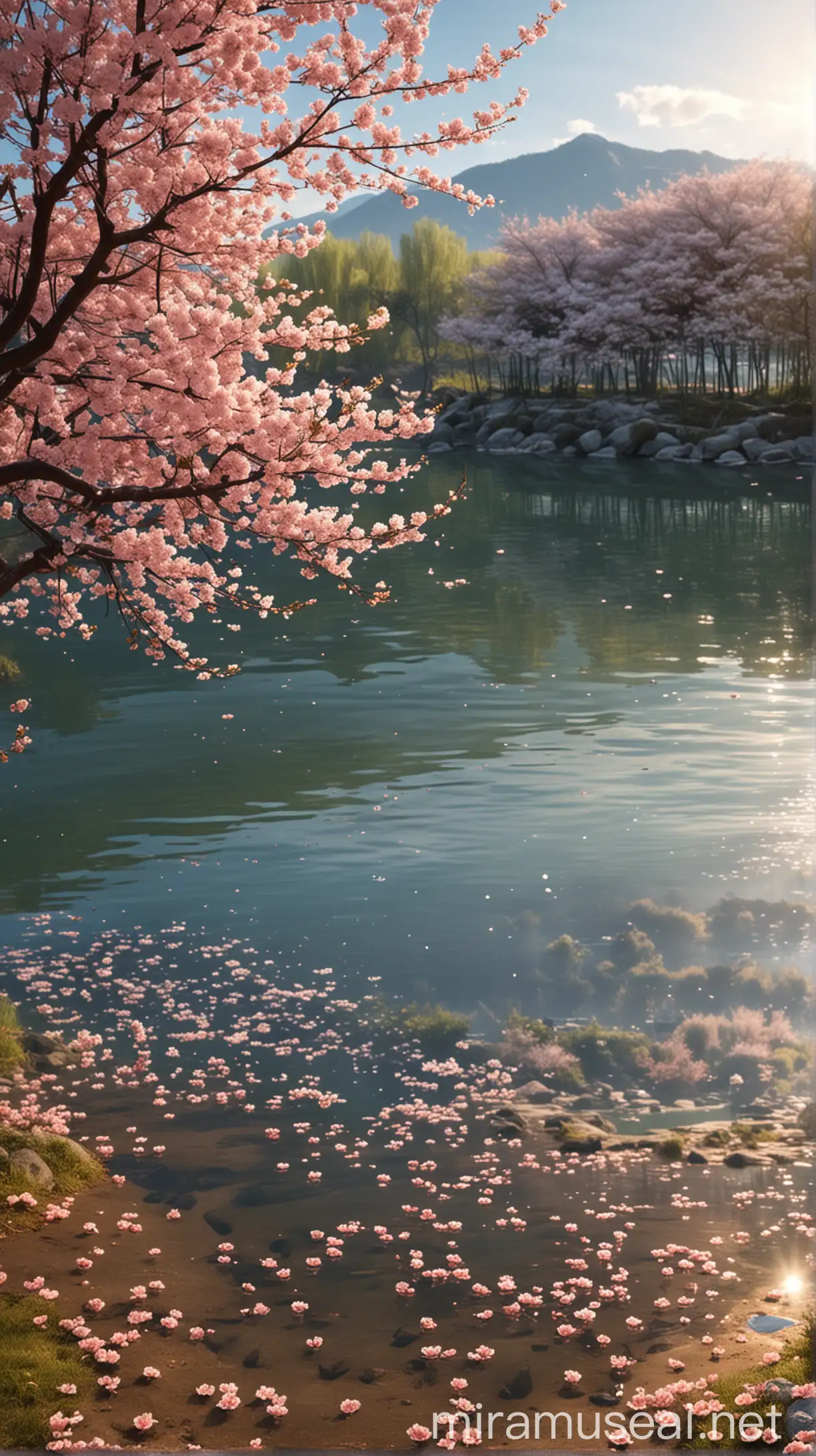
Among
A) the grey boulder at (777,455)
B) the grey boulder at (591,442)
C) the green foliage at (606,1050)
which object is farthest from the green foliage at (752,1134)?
the grey boulder at (591,442)

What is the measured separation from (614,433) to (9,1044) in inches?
2371

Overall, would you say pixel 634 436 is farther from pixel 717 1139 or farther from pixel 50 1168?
pixel 50 1168

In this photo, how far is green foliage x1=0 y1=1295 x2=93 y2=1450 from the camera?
6902mm

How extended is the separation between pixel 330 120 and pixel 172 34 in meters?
1.21

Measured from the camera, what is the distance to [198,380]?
7.66 metres

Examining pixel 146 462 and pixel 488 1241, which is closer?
pixel 146 462

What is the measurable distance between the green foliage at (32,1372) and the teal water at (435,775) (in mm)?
5937

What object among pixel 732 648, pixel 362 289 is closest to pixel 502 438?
pixel 362 289

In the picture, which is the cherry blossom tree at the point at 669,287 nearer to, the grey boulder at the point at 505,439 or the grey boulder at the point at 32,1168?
the grey boulder at the point at 505,439

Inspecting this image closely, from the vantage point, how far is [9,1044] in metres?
11.8

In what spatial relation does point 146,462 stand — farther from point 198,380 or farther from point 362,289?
point 362,289

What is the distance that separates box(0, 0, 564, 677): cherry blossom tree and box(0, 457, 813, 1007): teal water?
6.06m

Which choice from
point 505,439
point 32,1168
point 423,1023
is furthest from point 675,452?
point 32,1168

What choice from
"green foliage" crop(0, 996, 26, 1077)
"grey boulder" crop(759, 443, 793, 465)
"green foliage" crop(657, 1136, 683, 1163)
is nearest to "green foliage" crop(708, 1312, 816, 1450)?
"green foliage" crop(657, 1136, 683, 1163)
